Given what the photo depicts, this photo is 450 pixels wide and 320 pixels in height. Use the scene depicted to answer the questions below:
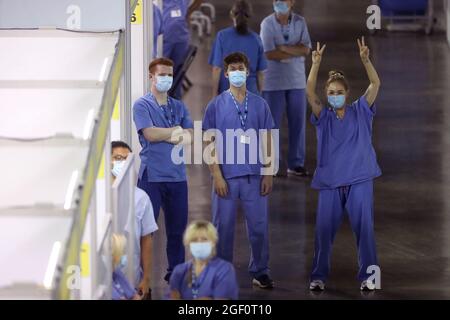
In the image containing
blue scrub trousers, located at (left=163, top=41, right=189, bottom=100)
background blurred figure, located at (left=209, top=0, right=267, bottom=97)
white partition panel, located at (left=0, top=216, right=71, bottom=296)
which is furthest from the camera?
blue scrub trousers, located at (left=163, top=41, right=189, bottom=100)

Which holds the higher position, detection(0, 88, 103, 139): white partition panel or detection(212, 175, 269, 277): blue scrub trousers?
detection(0, 88, 103, 139): white partition panel

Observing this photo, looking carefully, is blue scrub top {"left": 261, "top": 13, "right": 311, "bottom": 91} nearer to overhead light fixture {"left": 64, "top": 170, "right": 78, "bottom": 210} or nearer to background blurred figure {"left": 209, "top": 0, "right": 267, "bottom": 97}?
background blurred figure {"left": 209, "top": 0, "right": 267, "bottom": 97}

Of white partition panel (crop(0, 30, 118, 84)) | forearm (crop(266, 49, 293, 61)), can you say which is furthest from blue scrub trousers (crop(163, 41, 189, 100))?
white partition panel (crop(0, 30, 118, 84))

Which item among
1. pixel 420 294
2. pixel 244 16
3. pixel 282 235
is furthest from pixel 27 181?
pixel 244 16

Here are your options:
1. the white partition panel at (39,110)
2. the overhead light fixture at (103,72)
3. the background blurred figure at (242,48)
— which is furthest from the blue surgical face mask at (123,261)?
the background blurred figure at (242,48)

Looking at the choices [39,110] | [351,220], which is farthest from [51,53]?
[351,220]

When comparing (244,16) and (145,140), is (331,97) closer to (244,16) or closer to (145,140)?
(145,140)

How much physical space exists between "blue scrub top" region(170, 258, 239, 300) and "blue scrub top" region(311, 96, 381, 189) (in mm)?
2567

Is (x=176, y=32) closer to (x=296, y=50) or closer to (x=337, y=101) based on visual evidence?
(x=296, y=50)

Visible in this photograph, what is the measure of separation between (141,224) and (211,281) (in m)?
1.51

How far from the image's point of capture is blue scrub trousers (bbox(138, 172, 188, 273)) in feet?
36.6

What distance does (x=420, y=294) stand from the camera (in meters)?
11.0

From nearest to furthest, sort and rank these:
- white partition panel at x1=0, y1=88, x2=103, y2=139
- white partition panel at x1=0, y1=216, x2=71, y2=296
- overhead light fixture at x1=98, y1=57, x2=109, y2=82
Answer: white partition panel at x1=0, y1=216, x2=71, y2=296 → white partition panel at x1=0, y1=88, x2=103, y2=139 → overhead light fixture at x1=98, y1=57, x2=109, y2=82
